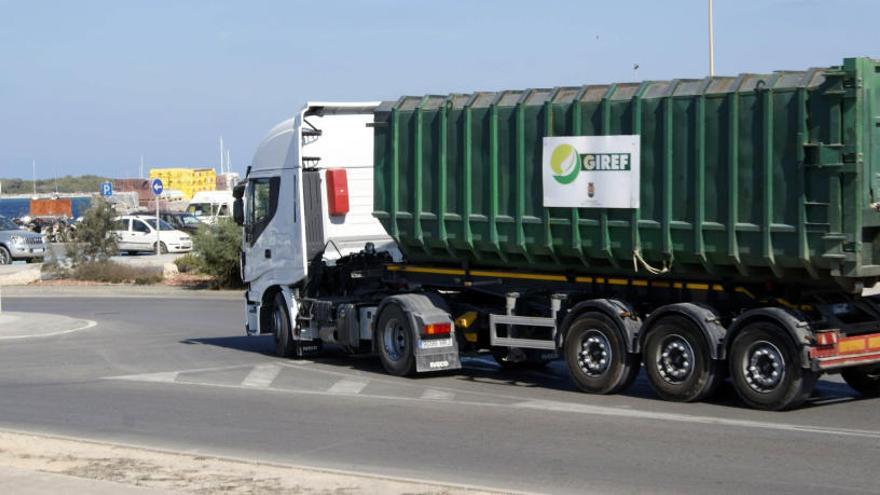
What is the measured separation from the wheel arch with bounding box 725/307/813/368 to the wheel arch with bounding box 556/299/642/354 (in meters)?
1.23

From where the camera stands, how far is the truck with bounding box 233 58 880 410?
12508 millimetres

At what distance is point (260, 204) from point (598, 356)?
6.85 metres

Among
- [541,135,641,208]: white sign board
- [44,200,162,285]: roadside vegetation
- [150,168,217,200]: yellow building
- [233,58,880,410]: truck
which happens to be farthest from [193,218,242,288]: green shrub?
[150,168,217,200]: yellow building

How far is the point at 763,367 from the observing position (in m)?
12.9

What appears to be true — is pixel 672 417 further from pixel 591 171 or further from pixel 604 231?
pixel 591 171

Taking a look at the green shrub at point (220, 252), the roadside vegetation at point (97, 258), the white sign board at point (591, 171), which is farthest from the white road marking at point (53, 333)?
the roadside vegetation at point (97, 258)

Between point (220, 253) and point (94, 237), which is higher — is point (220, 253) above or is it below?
below

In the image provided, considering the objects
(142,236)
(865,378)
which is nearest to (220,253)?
(142,236)

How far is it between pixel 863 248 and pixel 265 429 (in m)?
5.94

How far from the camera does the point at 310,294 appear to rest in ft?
61.0

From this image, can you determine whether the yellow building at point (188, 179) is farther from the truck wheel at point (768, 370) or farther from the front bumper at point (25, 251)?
the truck wheel at point (768, 370)

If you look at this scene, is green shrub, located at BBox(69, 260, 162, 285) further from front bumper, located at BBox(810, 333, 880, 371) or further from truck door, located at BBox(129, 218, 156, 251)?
front bumper, located at BBox(810, 333, 880, 371)

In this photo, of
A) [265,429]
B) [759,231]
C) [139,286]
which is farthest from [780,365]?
[139,286]

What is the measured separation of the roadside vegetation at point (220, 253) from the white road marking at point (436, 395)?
1920 centimetres
